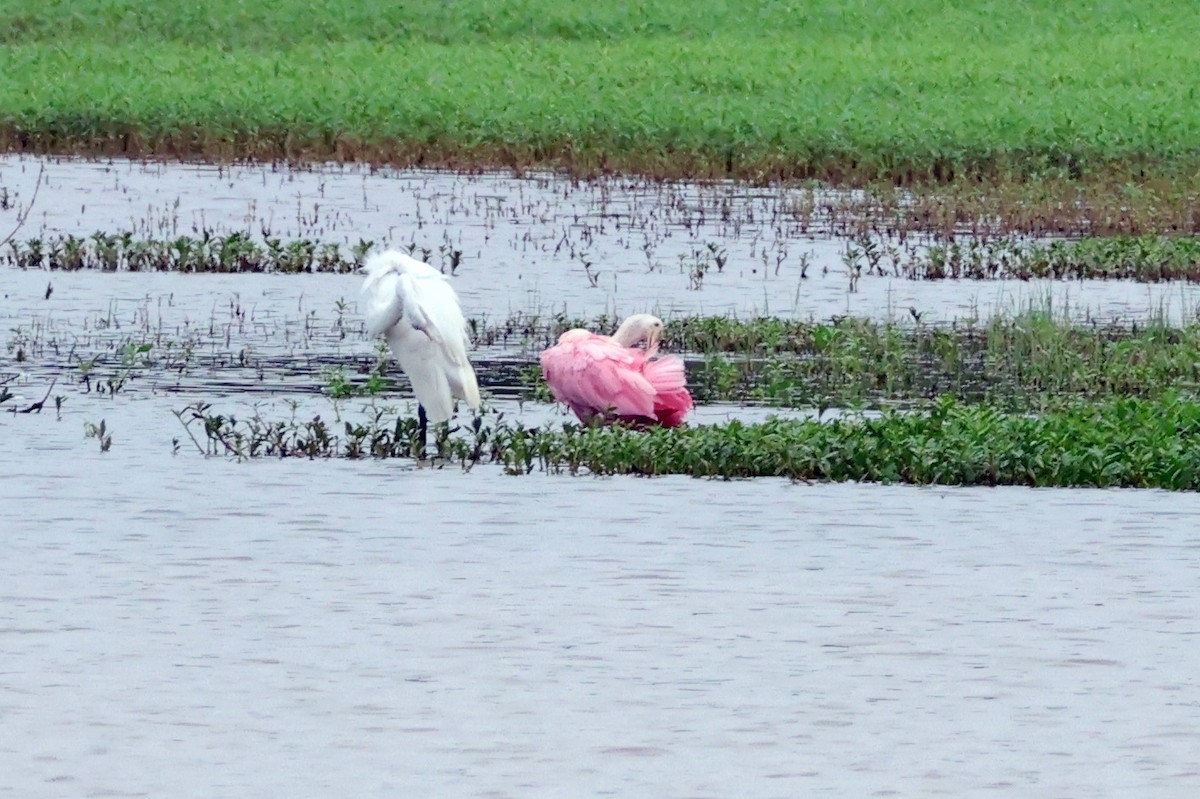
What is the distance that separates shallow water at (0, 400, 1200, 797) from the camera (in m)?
7.34

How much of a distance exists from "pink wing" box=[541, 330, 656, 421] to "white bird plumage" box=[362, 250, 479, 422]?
0.43m

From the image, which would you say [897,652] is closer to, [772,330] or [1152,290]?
[772,330]

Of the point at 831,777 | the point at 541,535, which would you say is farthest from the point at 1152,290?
the point at 831,777

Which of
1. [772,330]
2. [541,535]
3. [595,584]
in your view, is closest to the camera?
[595,584]

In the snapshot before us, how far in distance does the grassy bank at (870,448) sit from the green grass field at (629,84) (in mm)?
17003

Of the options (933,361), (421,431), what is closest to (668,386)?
(421,431)

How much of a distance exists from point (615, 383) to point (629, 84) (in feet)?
87.2

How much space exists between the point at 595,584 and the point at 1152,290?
455 inches

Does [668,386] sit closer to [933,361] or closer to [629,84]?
[933,361]

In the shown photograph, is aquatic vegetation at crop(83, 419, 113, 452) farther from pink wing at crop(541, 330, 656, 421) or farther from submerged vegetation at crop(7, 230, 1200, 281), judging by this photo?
submerged vegetation at crop(7, 230, 1200, 281)

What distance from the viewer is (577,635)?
29.3 ft

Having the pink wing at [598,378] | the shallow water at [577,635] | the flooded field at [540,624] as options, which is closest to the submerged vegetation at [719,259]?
the flooded field at [540,624]

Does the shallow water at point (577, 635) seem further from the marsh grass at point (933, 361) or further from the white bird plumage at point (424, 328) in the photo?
the marsh grass at point (933, 361)

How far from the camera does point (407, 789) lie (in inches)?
277
